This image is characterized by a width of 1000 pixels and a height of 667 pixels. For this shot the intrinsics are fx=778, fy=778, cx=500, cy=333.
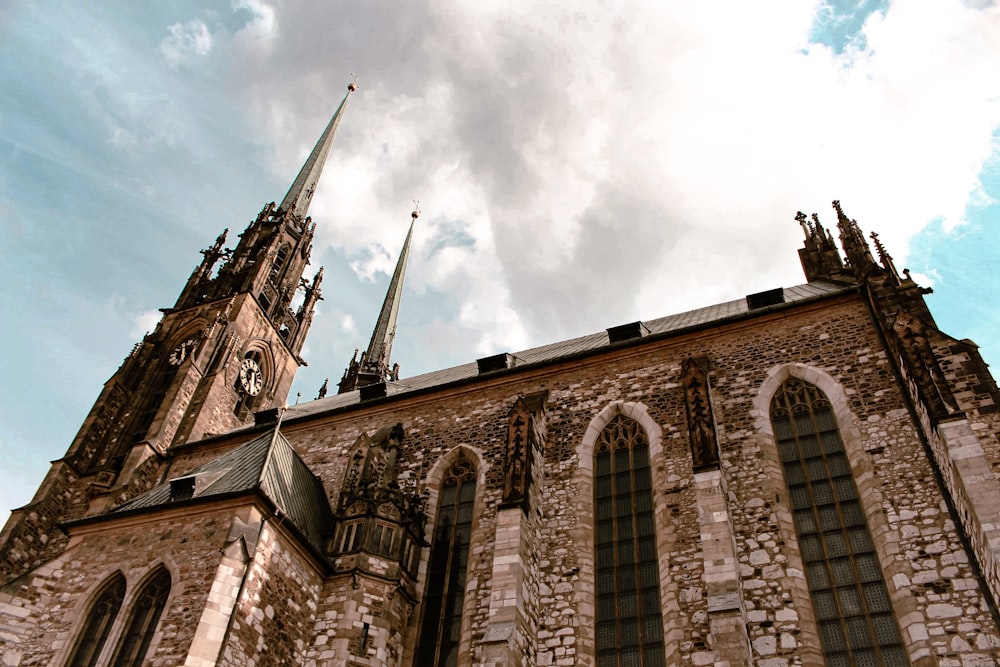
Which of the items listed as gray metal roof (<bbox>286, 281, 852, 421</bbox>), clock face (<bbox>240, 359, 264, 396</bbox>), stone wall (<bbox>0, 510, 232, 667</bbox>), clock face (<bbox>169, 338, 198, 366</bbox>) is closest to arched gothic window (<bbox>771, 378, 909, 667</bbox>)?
gray metal roof (<bbox>286, 281, 852, 421</bbox>)

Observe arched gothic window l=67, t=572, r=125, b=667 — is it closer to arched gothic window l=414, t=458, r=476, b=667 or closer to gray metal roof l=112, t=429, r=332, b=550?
gray metal roof l=112, t=429, r=332, b=550

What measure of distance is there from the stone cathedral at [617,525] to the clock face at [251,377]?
32.1 feet

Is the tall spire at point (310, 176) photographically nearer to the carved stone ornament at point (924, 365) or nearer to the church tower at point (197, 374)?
the church tower at point (197, 374)

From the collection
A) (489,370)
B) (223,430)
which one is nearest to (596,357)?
(489,370)

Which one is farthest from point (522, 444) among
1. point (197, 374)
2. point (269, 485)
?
point (197, 374)

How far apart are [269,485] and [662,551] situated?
254 inches

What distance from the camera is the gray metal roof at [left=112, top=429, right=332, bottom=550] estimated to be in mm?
12711

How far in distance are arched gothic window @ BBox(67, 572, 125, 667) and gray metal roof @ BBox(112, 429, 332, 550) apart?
124 centimetres

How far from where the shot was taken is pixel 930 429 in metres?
11.1

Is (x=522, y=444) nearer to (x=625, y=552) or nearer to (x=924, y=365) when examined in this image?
(x=625, y=552)

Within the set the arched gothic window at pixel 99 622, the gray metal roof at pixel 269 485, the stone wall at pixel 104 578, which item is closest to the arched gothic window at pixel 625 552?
the gray metal roof at pixel 269 485

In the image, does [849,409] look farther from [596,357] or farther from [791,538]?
[596,357]

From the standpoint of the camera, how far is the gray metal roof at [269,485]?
1271 centimetres

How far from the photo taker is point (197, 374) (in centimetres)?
2348
